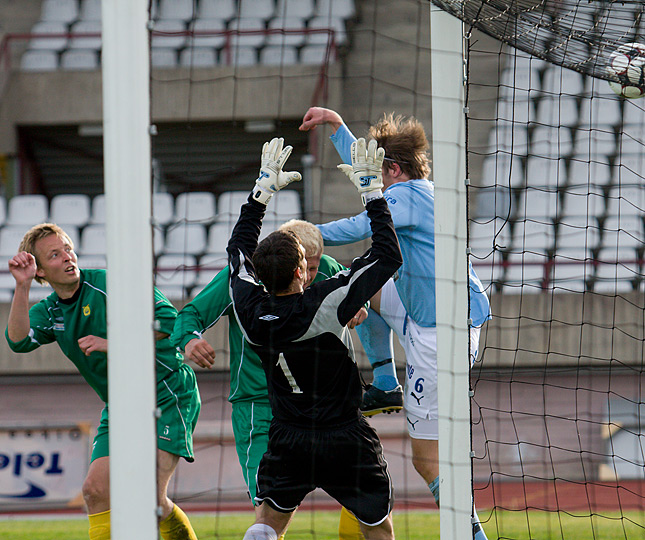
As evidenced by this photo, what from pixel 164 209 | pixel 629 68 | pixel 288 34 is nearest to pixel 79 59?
pixel 288 34

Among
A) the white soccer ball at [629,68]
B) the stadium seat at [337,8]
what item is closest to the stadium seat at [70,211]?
the stadium seat at [337,8]

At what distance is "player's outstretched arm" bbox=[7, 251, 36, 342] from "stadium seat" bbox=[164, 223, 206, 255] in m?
5.77

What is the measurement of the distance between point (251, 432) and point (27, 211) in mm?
8329

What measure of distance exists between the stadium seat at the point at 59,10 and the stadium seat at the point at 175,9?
5.08 feet

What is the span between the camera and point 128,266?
271 centimetres

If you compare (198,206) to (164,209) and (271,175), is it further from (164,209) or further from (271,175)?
(271,175)

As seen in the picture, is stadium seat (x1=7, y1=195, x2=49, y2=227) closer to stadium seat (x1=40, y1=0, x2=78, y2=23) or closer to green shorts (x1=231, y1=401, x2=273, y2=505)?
stadium seat (x1=40, y1=0, x2=78, y2=23)

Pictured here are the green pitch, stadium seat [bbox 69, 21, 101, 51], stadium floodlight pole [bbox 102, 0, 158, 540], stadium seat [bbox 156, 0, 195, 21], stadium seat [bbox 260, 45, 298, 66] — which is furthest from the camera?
stadium seat [bbox 156, 0, 195, 21]

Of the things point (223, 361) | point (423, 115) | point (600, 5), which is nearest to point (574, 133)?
point (423, 115)

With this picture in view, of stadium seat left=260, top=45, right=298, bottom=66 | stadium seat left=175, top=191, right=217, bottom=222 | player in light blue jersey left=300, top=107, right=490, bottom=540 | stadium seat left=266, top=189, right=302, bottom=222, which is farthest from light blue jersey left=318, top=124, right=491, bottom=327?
stadium seat left=260, top=45, right=298, bottom=66

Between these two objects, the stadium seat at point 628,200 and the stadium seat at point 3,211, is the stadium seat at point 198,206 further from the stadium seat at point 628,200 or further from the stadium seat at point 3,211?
the stadium seat at point 628,200

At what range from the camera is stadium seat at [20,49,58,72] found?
1244 centimetres

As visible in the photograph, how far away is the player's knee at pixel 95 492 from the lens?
372cm

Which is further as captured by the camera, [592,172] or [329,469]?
[592,172]
